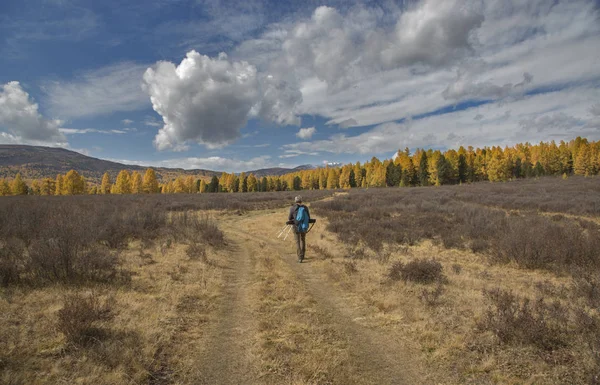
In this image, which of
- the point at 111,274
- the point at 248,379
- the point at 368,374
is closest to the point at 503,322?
the point at 368,374

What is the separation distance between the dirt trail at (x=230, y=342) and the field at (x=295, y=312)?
3 cm

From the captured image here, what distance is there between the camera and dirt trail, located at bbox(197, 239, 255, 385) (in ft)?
14.5

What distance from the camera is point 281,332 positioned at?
5723 mm

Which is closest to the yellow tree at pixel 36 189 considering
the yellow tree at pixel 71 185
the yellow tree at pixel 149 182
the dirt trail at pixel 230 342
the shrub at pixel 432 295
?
the yellow tree at pixel 71 185

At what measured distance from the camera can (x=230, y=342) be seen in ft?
17.7

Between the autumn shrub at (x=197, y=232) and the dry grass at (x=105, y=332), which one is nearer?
the dry grass at (x=105, y=332)

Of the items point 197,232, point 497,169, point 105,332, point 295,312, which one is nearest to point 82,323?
point 105,332

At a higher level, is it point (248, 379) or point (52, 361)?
point (52, 361)

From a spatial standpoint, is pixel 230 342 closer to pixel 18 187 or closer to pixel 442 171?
pixel 442 171

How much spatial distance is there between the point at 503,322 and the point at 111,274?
9789 mm

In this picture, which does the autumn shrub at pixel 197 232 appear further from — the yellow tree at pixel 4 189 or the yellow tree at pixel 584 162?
the yellow tree at pixel 584 162

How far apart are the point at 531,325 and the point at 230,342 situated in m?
5.61

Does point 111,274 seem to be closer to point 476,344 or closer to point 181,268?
point 181,268

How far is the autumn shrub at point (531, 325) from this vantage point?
16.2 ft
